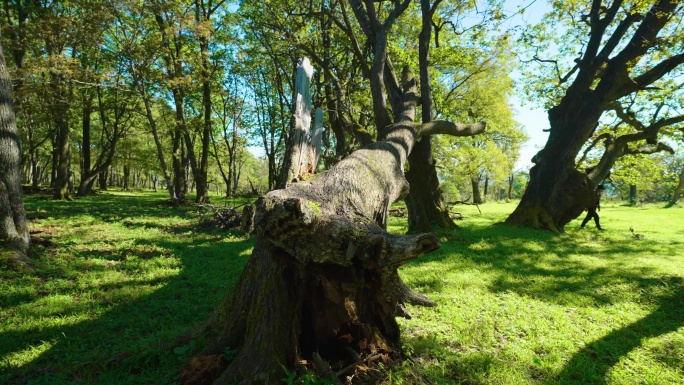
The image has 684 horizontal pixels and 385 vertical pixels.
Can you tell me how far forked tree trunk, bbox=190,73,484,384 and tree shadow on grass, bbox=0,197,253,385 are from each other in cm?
75

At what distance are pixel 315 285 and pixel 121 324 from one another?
3.24 metres

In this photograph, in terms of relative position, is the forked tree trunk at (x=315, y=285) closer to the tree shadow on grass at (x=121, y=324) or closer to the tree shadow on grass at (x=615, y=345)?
the tree shadow on grass at (x=121, y=324)

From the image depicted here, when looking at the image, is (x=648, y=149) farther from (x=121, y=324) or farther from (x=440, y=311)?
(x=121, y=324)

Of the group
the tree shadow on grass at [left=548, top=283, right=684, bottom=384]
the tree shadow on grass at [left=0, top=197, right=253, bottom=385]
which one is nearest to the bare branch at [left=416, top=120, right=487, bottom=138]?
the tree shadow on grass at [left=548, top=283, right=684, bottom=384]

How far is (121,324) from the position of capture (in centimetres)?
423

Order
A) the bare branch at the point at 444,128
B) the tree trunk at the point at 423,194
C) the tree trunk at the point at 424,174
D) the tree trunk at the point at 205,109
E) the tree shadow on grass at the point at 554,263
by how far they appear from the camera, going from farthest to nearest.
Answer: the tree trunk at the point at 205,109 → the tree trunk at the point at 423,194 → the tree trunk at the point at 424,174 → the bare branch at the point at 444,128 → the tree shadow on grass at the point at 554,263

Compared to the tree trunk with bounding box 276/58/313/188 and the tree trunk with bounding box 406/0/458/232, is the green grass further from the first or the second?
the tree trunk with bounding box 276/58/313/188

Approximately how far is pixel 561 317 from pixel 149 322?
18.4 ft

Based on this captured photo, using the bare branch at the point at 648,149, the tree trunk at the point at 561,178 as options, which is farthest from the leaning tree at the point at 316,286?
the bare branch at the point at 648,149

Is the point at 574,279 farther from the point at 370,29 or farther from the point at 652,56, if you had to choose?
the point at 652,56

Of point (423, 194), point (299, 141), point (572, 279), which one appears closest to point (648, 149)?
point (423, 194)

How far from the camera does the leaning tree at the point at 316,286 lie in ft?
7.08

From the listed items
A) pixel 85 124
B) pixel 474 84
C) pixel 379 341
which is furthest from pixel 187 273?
pixel 474 84

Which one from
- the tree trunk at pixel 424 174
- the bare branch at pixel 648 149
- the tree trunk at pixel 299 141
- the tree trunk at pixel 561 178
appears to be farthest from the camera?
the bare branch at pixel 648 149
